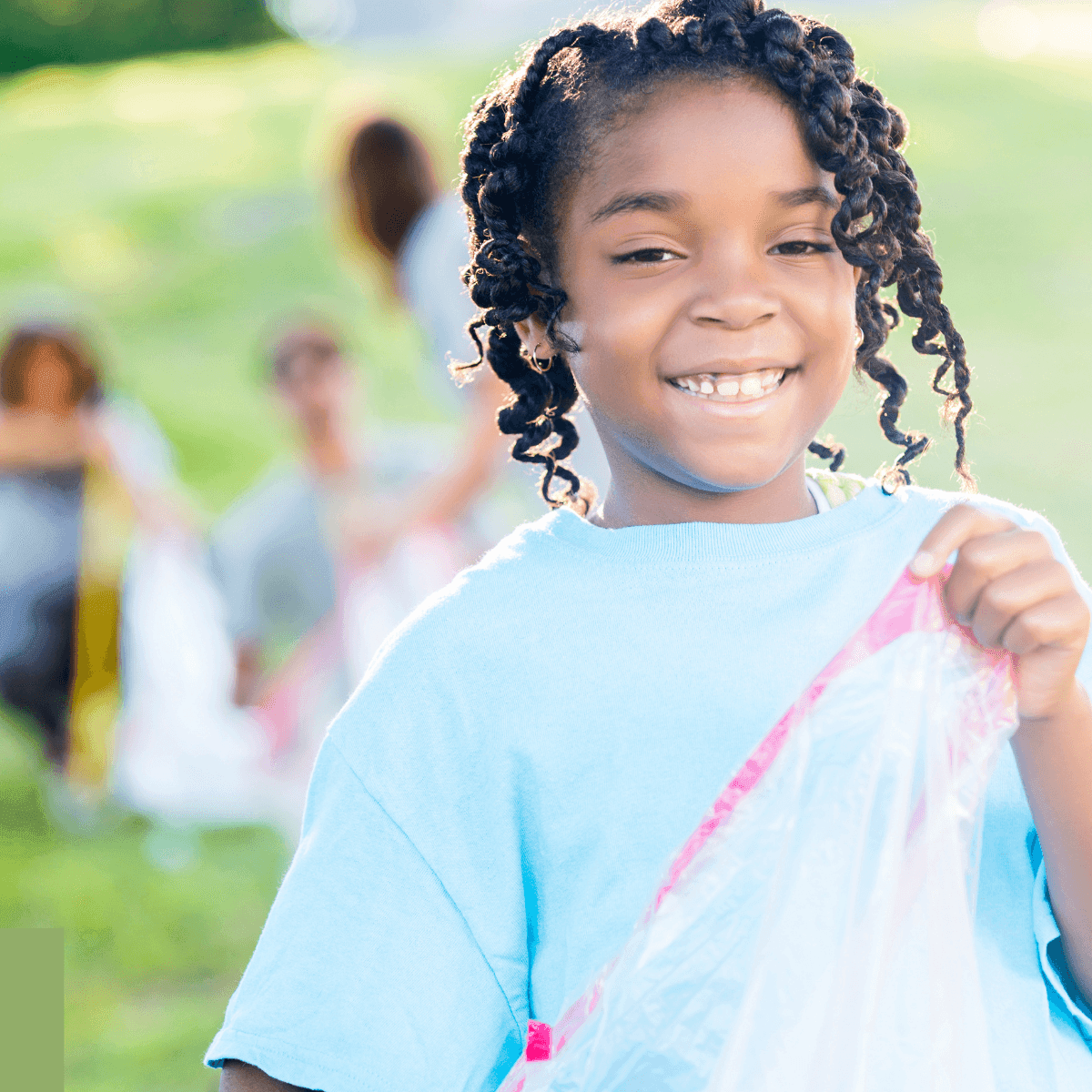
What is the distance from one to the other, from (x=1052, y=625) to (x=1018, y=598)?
3 cm

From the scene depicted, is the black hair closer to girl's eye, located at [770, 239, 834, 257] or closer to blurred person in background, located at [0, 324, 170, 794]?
blurred person in background, located at [0, 324, 170, 794]

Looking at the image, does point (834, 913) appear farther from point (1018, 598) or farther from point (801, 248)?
point (801, 248)

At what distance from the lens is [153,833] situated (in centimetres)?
403

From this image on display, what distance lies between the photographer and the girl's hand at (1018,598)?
96 centimetres

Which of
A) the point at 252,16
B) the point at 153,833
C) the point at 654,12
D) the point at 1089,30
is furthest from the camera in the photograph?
the point at 252,16

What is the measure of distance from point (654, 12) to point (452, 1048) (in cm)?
77

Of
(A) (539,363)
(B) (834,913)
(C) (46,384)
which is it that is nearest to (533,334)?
(A) (539,363)

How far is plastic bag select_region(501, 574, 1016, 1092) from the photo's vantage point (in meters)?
0.94

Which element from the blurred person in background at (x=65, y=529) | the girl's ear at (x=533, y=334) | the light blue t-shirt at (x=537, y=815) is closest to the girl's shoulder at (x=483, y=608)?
the light blue t-shirt at (x=537, y=815)

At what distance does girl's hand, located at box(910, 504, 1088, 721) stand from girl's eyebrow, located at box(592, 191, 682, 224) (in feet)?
0.96

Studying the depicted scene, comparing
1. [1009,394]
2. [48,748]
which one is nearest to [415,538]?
[48,748]

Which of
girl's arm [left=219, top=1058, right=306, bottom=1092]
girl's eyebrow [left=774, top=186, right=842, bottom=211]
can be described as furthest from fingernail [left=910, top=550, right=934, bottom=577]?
girl's arm [left=219, top=1058, right=306, bottom=1092]

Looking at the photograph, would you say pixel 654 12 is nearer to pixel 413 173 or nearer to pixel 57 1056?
pixel 57 1056

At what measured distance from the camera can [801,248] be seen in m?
1.10
